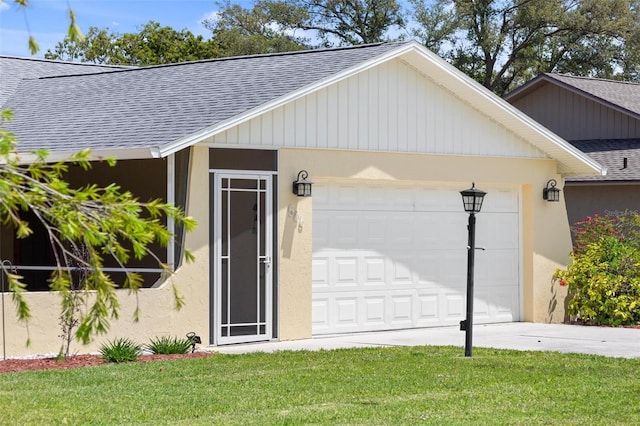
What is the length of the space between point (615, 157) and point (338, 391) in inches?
631

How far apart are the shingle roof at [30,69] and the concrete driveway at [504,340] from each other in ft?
26.8

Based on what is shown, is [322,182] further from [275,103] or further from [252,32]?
[252,32]

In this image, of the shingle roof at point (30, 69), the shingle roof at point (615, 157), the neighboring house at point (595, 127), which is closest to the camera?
the shingle roof at point (30, 69)

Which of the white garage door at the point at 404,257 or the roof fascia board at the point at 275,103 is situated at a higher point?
the roof fascia board at the point at 275,103

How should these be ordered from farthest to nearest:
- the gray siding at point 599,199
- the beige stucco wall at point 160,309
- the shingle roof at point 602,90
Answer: the shingle roof at point 602,90 → the gray siding at point 599,199 → the beige stucco wall at point 160,309

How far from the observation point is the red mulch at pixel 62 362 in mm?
11984

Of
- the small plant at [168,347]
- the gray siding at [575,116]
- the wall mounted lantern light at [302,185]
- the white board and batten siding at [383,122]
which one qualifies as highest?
the gray siding at [575,116]

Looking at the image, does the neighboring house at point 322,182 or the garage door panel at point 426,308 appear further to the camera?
the garage door panel at point 426,308

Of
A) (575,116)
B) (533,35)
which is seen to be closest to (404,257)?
(575,116)

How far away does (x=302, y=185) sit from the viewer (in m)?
15.0

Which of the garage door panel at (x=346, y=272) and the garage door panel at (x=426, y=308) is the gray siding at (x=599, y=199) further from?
the garage door panel at (x=346, y=272)

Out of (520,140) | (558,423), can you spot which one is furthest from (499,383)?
(520,140)

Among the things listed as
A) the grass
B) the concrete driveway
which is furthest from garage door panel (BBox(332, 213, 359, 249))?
the grass

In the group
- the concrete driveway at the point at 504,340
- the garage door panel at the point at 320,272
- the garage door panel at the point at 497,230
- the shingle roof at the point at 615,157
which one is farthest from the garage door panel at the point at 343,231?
the shingle roof at the point at 615,157
